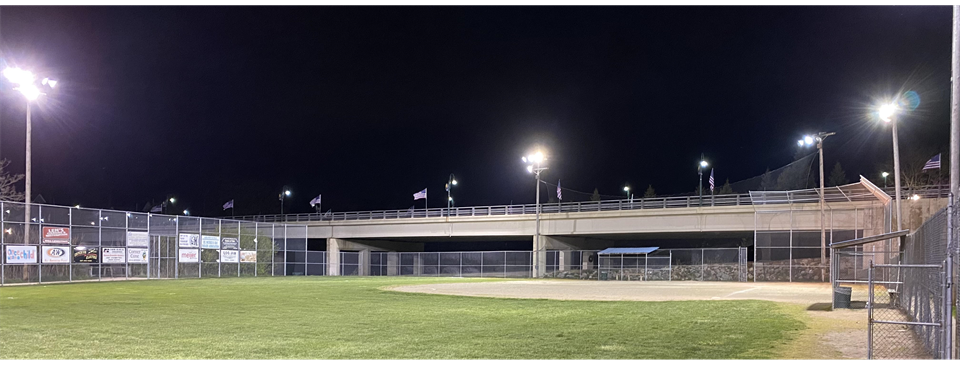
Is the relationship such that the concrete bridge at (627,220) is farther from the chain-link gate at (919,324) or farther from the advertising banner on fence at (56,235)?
the advertising banner on fence at (56,235)

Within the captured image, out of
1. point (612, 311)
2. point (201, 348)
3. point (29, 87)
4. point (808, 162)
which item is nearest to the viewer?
point (201, 348)

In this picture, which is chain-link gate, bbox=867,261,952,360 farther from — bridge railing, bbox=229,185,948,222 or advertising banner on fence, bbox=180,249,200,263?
advertising banner on fence, bbox=180,249,200,263

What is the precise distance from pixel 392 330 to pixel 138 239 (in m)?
33.3

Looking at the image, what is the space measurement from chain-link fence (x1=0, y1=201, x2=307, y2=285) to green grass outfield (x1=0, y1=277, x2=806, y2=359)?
658 inches

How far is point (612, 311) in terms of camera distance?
17141 millimetres

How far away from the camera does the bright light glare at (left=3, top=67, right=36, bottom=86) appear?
101 feet

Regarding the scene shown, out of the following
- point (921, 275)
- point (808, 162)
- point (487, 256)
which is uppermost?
point (808, 162)

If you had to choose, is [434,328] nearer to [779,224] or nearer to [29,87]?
[29,87]

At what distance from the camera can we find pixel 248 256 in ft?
161

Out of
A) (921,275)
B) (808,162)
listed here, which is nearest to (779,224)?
(808,162)

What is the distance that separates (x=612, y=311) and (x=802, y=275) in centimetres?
2901

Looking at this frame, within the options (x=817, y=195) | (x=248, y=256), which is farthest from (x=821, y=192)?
(x=248, y=256)

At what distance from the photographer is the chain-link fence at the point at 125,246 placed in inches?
1326
